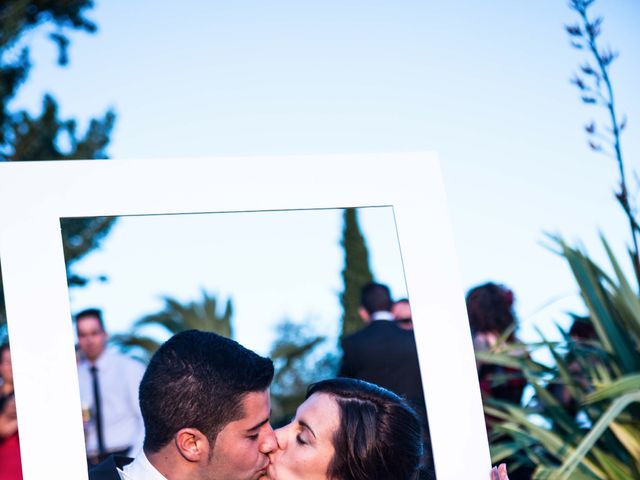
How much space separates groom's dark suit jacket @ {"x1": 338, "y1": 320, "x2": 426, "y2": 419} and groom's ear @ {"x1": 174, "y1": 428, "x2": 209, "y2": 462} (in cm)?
28

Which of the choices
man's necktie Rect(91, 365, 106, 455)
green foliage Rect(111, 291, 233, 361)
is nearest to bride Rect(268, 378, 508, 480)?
green foliage Rect(111, 291, 233, 361)

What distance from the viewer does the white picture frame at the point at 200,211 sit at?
1.63 m

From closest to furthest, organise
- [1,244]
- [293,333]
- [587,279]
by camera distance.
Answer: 1. [1,244]
2. [293,333]
3. [587,279]

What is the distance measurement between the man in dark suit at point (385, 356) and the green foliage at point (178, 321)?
24 cm

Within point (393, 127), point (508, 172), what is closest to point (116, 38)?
point (393, 127)

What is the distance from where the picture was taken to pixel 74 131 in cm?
973

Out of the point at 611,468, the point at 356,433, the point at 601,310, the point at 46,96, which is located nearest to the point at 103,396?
the point at 356,433

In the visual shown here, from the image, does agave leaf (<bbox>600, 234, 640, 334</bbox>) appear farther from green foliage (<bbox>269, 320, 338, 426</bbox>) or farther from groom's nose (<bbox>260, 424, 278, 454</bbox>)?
groom's nose (<bbox>260, 424, 278, 454</bbox>)

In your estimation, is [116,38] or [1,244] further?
[116,38]

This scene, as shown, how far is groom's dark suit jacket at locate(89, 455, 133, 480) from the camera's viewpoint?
5.40 feet

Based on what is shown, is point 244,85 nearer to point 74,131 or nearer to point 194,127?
point 194,127

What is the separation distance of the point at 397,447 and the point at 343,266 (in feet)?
1.14

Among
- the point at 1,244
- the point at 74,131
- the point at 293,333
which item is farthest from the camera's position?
the point at 74,131

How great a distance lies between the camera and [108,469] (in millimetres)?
1662
